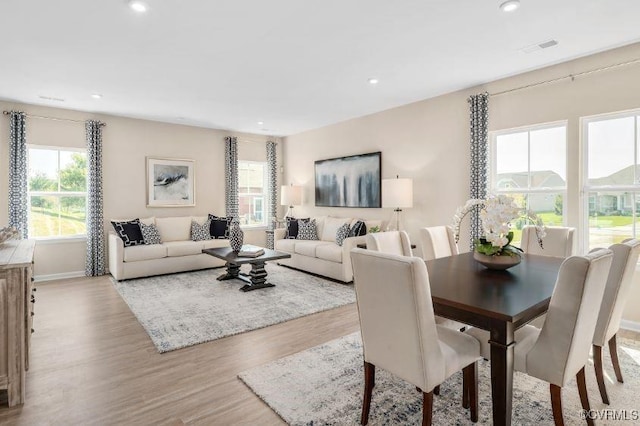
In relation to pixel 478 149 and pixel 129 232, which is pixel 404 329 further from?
pixel 129 232

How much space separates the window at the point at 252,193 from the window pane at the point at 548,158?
530 centimetres

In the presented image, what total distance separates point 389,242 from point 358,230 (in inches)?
105

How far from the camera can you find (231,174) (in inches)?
283

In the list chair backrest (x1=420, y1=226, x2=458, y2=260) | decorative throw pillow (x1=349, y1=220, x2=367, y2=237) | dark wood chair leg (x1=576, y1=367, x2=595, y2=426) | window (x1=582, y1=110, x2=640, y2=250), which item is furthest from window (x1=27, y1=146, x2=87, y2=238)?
window (x1=582, y1=110, x2=640, y2=250)

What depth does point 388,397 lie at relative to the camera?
7.22ft

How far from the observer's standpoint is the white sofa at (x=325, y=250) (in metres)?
5.05

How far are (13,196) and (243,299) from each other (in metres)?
3.78

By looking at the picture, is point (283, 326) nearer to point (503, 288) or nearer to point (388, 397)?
point (388, 397)

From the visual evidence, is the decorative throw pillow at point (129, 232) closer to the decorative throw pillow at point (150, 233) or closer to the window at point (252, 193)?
the decorative throw pillow at point (150, 233)

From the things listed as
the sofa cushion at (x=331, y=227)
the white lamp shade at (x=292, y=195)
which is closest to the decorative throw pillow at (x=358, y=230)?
the sofa cushion at (x=331, y=227)

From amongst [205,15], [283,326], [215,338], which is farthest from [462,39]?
[215,338]

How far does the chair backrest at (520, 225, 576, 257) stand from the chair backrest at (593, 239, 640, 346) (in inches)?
34.3

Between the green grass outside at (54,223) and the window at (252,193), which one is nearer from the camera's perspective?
the green grass outside at (54,223)

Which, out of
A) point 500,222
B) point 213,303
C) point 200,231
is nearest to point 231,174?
point 200,231
